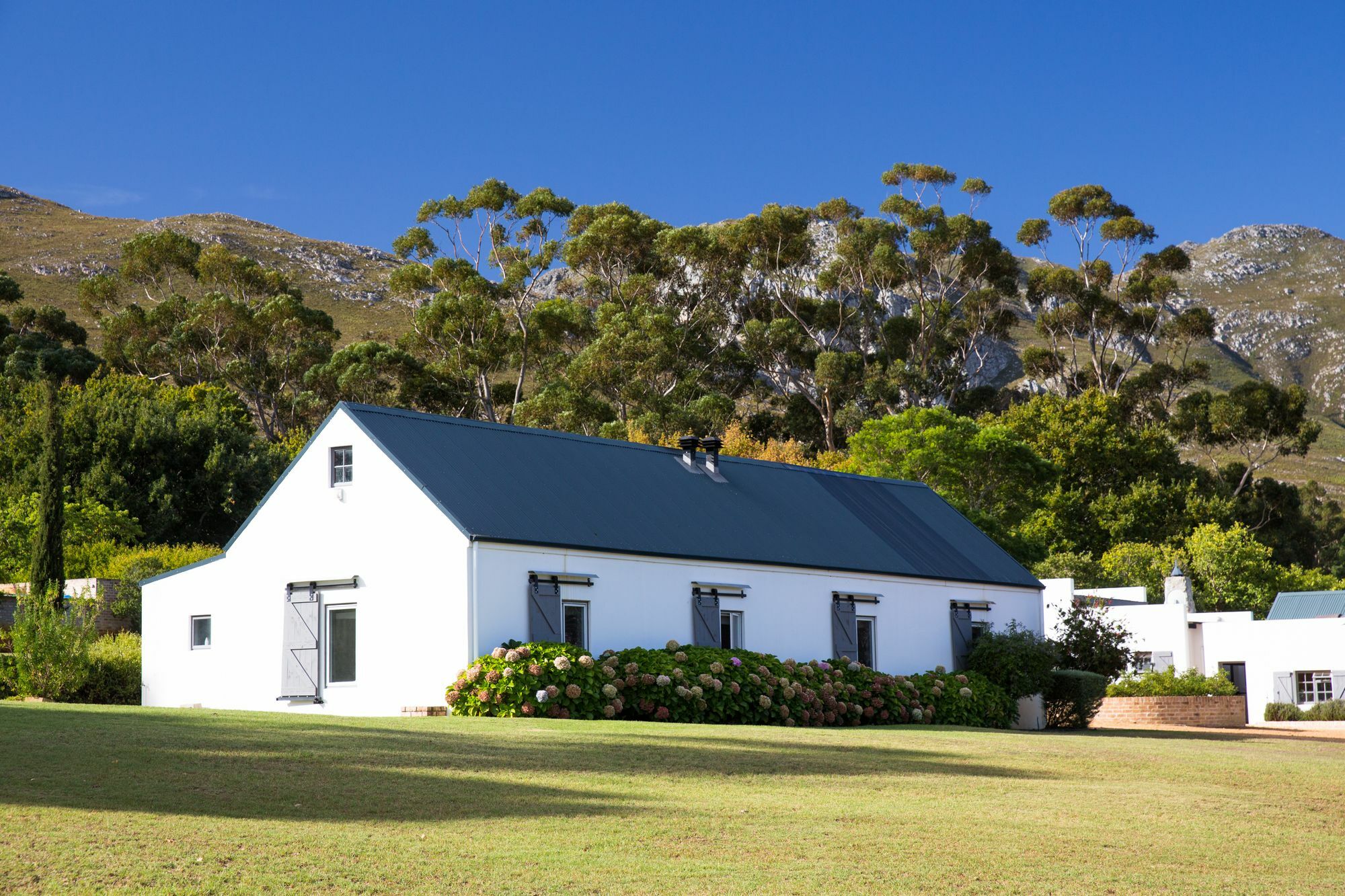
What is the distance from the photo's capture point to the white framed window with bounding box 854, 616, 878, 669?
3069 cm

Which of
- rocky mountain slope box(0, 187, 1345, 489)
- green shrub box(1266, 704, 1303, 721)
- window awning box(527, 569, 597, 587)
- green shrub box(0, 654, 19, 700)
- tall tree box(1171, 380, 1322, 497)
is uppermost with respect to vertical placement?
rocky mountain slope box(0, 187, 1345, 489)

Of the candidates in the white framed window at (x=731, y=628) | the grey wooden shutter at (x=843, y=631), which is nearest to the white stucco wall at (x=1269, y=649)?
the grey wooden shutter at (x=843, y=631)

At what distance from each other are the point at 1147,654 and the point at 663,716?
94.1ft

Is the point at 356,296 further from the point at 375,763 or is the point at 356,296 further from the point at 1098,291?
the point at 375,763

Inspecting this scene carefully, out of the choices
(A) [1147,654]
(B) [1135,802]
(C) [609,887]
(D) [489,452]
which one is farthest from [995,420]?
(C) [609,887]

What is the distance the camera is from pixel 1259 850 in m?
12.7

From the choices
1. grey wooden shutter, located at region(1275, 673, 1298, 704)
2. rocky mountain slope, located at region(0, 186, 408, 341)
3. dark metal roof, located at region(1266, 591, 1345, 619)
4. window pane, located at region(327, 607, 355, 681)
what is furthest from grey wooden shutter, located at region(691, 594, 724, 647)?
rocky mountain slope, located at region(0, 186, 408, 341)

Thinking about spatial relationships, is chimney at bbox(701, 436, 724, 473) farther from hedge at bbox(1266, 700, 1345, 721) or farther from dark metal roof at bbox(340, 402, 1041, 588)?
hedge at bbox(1266, 700, 1345, 721)

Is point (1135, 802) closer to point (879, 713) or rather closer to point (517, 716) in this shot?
point (517, 716)

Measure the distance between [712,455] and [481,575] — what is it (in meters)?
9.50

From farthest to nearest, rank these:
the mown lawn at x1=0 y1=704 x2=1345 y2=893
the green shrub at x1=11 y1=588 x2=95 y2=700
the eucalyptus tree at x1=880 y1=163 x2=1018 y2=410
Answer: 1. the eucalyptus tree at x1=880 y1=163 x2=1018 y2=410
2. the green shrub at x1=11 y1=588 x2=95 y2=700
3. the mown lawn at x1=0 y1=704 x2=1345 y2=893

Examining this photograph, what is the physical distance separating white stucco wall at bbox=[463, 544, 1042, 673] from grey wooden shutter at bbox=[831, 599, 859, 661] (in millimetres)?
164

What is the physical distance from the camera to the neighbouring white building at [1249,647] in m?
47.7

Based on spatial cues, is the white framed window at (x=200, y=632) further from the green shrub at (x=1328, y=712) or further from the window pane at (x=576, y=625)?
the green shrub at (x=1328, y=712)
